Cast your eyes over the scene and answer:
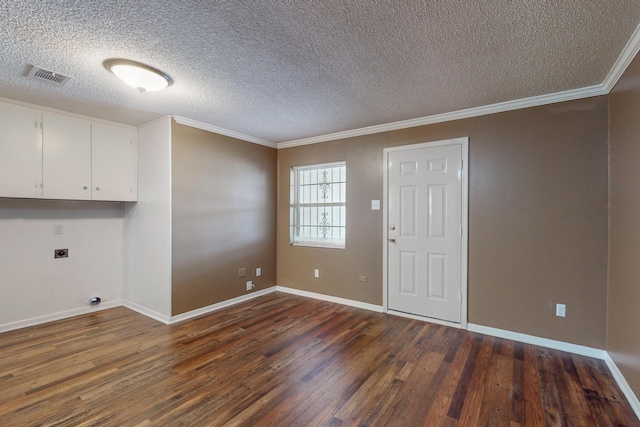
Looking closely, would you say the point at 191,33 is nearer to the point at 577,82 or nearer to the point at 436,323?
the point at 577,82

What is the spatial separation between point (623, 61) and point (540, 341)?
8.06 feet

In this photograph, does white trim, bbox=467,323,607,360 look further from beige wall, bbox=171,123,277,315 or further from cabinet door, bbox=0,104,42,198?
cabinet door, bbox=0,104,42,198

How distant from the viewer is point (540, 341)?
2830mm

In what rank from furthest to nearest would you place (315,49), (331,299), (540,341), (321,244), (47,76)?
(321,244) < (331,299) < (540,341) < (47,76) < (315,49)

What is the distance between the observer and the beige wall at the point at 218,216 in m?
3.50

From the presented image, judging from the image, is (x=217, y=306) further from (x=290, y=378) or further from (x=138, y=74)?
(x=138, y=74)

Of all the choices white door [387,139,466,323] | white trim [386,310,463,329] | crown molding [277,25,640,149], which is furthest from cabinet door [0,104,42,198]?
white trim [386,310,463,329]

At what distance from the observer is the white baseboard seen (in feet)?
10.2

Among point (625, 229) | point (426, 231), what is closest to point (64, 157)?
point (426, 231)

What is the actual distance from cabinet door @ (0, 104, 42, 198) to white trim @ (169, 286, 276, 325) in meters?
1.98

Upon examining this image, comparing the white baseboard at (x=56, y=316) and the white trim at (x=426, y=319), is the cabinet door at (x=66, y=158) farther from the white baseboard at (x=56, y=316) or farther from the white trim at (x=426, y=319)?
the white trim at (x=426, y=319)

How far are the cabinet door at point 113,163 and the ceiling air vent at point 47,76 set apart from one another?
3.62 ft

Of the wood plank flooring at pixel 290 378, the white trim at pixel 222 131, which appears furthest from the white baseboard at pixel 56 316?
the white trim at pixel 222 131

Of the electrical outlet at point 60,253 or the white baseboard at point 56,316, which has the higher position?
the electrical outlet at point 60,253
